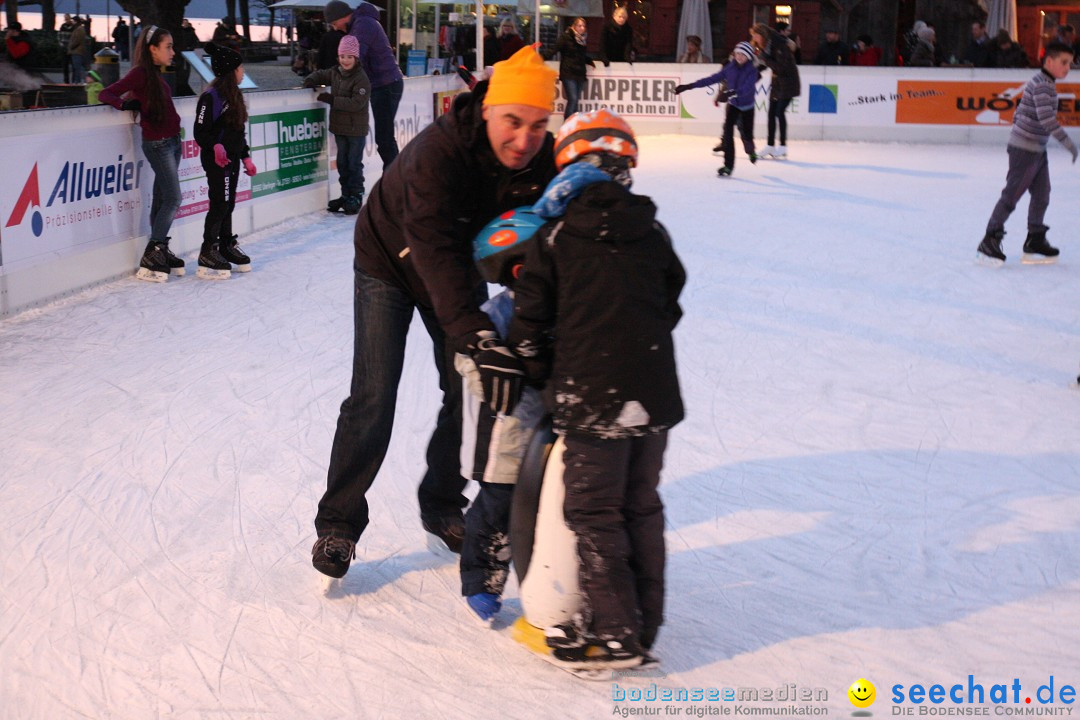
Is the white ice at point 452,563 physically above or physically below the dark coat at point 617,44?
below

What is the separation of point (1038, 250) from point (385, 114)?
18.8 feet

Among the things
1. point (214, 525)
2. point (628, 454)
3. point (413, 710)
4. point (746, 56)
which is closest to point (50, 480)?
point (214, 525)

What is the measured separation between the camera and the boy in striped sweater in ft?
24.3

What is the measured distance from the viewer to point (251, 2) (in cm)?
2452

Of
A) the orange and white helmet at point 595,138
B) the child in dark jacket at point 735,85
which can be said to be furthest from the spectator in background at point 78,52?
the orange and white helmet at point 595,138

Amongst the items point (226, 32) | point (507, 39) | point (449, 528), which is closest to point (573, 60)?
point (507, 39)

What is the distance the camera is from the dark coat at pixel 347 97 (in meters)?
9.82

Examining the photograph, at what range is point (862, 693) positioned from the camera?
106 inches

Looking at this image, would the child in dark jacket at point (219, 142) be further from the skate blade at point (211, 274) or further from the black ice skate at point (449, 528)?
the black ice skate at point (449, 528)

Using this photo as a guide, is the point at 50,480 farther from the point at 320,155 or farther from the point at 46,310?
the point at 320,155

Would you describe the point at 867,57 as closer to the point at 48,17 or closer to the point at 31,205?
the point at 48,17

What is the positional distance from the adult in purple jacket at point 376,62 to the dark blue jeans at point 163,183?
3.47 m

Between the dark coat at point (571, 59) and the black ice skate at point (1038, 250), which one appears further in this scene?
the dark coat at point (571, 59)

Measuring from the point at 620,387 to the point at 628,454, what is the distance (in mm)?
189
